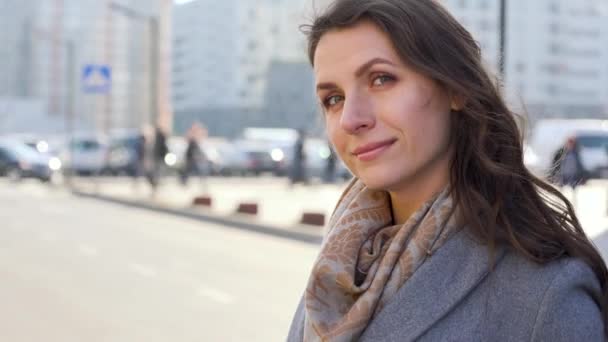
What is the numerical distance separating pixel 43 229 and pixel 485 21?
111 metres

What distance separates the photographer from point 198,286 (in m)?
11.8

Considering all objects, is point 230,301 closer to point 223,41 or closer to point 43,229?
point 43,229

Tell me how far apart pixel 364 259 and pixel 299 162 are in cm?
3427

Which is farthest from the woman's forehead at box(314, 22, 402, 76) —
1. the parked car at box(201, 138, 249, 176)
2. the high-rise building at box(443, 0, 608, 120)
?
the high-rise building at box(443, 0, 608, 120)

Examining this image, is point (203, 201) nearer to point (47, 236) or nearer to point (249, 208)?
point (249, 208)

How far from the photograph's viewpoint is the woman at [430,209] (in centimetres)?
175

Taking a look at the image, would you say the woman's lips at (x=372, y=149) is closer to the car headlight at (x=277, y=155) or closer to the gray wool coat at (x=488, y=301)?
the gray wool coat at (x=488, y=301)

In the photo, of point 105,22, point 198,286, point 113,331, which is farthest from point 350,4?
point 105,22

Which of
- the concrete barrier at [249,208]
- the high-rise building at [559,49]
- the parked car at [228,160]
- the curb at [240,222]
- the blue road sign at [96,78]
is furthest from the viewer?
the high-rise building at [559,49]

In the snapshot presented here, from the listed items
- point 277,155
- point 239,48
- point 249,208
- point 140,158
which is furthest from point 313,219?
point 239,48

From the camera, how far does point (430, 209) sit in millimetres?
1891

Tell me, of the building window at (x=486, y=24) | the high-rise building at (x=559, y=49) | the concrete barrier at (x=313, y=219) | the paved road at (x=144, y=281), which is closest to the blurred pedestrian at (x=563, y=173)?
the paved road at (x=144, y=281)

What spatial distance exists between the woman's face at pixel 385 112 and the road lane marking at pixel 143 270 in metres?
10.8

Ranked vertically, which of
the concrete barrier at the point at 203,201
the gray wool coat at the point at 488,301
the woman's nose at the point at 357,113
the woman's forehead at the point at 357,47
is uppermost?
the woman's forehead at the point at 357,47
